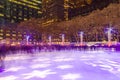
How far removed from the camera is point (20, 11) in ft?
233

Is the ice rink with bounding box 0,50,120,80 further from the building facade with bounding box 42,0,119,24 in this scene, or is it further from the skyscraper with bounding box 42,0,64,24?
the skyscraper with bounding box 42,0,64,24

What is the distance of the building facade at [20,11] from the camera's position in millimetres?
66062

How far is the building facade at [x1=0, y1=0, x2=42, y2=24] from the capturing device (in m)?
66.1

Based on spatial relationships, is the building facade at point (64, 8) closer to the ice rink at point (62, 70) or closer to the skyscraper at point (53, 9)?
the skyscraper at point (53, 9)

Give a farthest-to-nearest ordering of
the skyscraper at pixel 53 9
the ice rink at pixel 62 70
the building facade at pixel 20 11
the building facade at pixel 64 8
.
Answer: the skyscraper at pixel 53 9, the building facade at pixel 20 11, the building facade at pixel 64 8, the ice rink at pixel 62 70

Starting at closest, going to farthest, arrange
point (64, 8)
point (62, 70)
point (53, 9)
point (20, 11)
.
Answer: point (62, 70)
point (20, 11)
point (64, 8)
point (53, 9)

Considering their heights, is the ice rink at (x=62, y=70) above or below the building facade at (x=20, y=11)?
below

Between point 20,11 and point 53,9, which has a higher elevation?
point 53,9

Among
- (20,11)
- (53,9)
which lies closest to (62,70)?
(20,11)

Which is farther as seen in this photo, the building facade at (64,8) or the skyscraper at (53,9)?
the skyscraper at (53,9)

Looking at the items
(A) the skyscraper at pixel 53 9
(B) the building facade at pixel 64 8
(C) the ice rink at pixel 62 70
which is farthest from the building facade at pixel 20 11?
(C) the ice rink at pixel 62 70

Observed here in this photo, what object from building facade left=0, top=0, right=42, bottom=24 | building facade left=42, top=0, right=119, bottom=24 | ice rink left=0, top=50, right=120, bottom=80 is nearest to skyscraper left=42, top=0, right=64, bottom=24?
building facade left=42, top=0, right=119, bottom=24

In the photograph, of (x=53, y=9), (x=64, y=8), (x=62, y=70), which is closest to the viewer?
(x=62, y=70)

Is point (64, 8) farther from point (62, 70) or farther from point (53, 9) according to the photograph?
point (62, 70)
